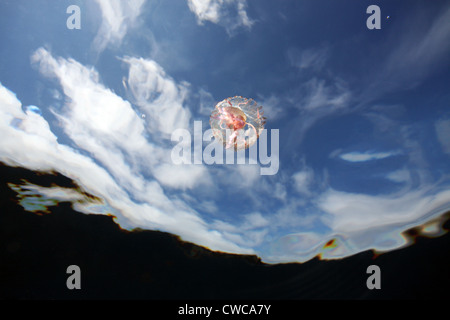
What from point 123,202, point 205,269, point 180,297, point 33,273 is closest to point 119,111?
point 123,202

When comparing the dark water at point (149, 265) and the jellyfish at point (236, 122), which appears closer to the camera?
the jellyfish at point (236, 122)

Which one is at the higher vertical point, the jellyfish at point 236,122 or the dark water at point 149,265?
the jellyfish at point 236,122

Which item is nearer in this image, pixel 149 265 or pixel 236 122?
pixel 236 122

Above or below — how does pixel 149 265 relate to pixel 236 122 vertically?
below
